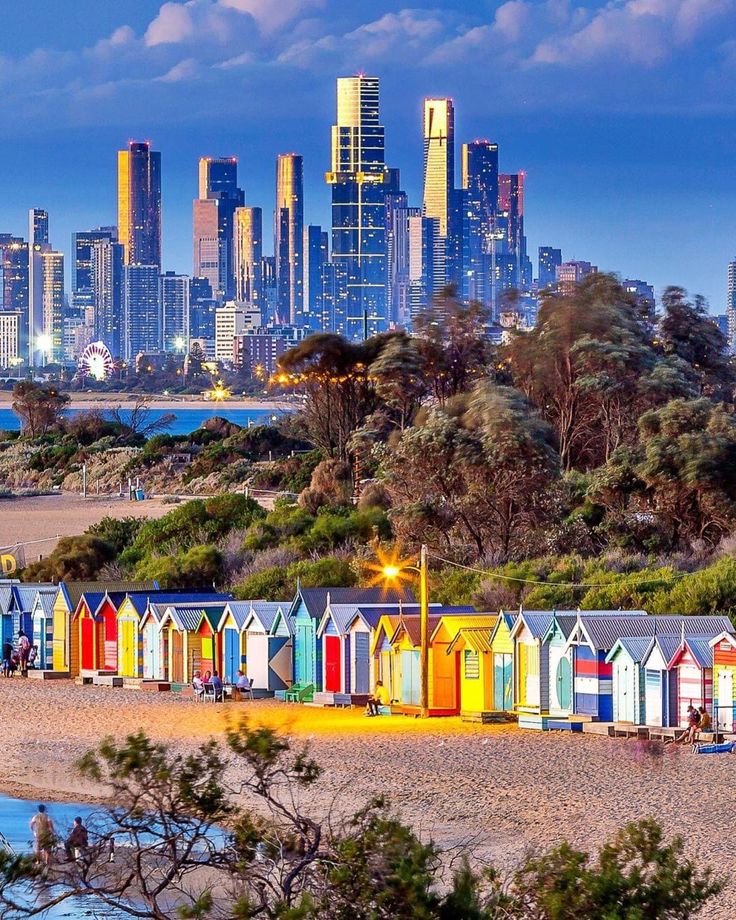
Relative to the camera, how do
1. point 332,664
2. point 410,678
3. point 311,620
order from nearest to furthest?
point 410,678
point 332,664
point 311,620

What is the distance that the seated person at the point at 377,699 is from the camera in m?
29.3

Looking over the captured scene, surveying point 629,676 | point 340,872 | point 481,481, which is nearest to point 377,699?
point 629,676

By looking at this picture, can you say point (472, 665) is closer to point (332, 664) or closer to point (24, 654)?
point (332, 664)

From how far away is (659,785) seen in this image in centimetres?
2198

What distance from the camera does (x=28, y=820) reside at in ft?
71.7

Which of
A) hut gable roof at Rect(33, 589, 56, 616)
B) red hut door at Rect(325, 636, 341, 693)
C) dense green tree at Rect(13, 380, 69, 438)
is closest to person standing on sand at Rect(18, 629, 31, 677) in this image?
hut gable roof at Rect(33, 589, 56, 616)

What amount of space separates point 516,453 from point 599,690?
13877 millimetres

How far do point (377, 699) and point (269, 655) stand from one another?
2924 millimetres

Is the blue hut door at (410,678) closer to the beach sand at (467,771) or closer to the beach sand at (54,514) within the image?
the beach sand at (467,771)

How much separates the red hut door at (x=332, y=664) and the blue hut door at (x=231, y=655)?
213 cm

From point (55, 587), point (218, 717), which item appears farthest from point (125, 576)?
point (218, 717)

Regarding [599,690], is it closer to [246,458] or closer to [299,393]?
[299,393]

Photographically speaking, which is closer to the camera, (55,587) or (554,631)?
(554,631)

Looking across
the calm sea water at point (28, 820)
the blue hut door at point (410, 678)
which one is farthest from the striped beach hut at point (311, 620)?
the calm sea water at point (28, 820)
